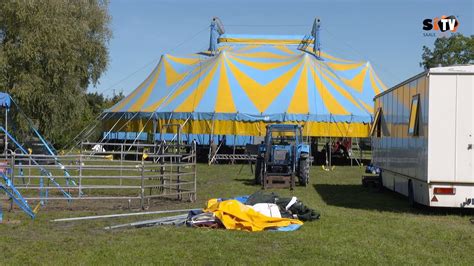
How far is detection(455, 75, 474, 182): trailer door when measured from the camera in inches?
450

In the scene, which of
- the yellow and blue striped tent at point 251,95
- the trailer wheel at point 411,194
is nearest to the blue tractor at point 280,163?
the trailer wheel at point 411,194

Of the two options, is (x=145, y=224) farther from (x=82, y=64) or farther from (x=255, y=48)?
(x=255, y=48)

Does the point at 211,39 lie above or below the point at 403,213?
above

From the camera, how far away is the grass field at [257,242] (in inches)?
298

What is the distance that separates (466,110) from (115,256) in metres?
7.17

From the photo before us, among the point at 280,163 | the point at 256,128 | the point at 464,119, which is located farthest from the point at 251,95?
the point at 464,119

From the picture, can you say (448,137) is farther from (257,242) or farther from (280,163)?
(280,163)

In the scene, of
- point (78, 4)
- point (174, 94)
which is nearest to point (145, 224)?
point (174, 94)

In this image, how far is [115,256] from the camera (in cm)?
756

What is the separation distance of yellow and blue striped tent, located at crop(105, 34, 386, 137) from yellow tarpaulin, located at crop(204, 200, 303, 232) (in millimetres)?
19244

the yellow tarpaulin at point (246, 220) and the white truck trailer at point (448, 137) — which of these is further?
the white truck trailer at point (448, 137)

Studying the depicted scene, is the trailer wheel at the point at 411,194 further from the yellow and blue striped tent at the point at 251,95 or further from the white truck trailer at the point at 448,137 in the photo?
the yellow and blue striped tent at the point at 251,95

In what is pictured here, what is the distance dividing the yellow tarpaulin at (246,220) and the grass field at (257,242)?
12.1 inches

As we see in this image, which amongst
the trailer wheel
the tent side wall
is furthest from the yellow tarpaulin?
the tent side wall
